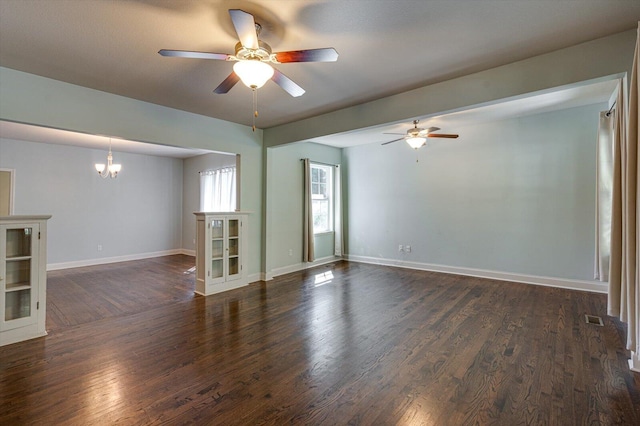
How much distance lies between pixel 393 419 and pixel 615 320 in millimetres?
3271

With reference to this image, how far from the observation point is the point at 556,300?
412 centimetres

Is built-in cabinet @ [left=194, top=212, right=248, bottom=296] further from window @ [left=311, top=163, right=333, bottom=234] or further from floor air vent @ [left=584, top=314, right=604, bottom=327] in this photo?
floor air vent @ [left=584, top=314, right=604, bottom=327]

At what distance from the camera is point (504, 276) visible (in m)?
5.22

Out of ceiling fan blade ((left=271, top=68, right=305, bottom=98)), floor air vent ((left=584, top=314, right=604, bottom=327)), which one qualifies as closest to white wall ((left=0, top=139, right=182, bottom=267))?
ceiling fan blade ((left=271, top=68, right=305, bottom=98))

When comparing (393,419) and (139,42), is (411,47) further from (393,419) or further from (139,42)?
(393,419)

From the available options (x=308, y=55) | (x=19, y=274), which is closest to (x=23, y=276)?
(x=19, y=274)

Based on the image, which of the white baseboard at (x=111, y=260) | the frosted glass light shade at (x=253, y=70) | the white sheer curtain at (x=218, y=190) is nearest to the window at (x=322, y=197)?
the white sheer curtain at (x=218, y=190)

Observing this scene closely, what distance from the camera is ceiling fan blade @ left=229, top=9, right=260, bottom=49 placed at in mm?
1736

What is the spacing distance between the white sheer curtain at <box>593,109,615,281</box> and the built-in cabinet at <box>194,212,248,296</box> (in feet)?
16.9

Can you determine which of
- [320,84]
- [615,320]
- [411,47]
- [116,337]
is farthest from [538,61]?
[116,337]

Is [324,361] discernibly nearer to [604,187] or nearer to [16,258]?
[16,258]

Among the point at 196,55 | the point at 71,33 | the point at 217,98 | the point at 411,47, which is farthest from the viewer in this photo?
the point at 217,98

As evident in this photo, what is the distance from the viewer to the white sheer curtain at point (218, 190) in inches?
283

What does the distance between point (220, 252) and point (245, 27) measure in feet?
11.9
